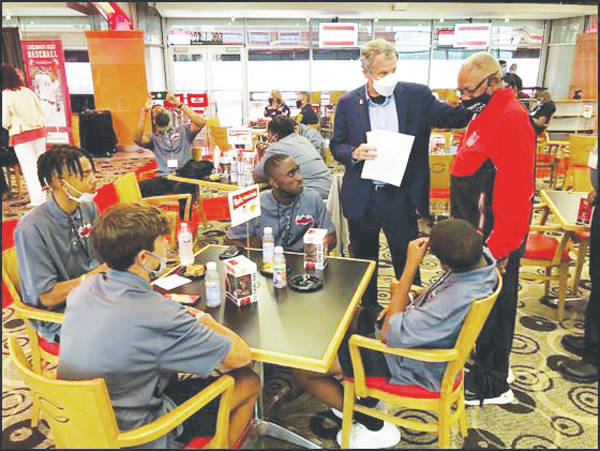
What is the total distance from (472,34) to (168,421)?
508 inches

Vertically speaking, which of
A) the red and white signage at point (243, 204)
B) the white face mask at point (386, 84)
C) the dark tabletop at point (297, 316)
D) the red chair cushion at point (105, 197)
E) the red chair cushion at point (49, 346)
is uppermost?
the white face mask at point (386, 84)

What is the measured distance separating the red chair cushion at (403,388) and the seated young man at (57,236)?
1.30 meters

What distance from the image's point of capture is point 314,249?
7.60ft

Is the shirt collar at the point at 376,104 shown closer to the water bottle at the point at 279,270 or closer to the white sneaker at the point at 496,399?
the water bottle at the point at 279,270

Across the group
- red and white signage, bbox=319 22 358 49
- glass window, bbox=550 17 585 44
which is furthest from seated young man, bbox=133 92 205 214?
glass window, bbox=550 17 585 44

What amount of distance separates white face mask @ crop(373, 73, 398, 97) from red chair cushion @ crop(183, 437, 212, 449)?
→ 6.15 feet

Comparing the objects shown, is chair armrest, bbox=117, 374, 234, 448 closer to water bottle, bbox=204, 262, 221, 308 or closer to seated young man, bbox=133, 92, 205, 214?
water bottle, bbox=204, 262, 221, 308

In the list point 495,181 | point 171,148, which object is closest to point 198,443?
point 495,181

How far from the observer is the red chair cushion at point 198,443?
5.11ft

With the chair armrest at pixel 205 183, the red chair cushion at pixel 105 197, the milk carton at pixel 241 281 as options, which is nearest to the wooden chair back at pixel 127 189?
the chair armrest at pixel 205 183

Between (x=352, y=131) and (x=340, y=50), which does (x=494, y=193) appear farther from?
(x=340, y=50)

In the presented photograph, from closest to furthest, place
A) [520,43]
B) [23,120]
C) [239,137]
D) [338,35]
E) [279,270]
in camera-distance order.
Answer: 1. [279,270]
2. [239,137]
3. [23,120]
4. [338,35]
5. [520,43]

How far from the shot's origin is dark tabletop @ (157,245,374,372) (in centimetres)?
162

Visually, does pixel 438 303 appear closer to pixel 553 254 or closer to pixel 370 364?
pixel 370 364
